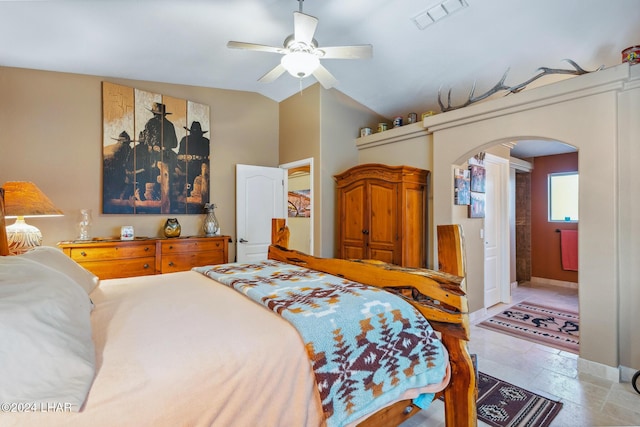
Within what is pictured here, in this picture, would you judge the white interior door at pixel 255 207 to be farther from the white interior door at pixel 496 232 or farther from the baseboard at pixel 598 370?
the baseboard at pixel 598 370

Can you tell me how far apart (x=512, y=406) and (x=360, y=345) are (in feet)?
5.30

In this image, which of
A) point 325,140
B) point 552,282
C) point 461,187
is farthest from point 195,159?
point 552,282

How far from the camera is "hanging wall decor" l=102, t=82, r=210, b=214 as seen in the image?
11.8 ft

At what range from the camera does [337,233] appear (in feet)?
13.9

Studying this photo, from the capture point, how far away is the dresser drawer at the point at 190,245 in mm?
3557

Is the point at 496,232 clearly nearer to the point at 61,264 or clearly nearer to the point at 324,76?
the point at 324,76

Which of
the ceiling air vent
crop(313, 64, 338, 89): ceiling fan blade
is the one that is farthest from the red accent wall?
crop(313, 64, 338, 89): ceiling fan blade

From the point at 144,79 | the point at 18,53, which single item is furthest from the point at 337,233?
the point at 18,53

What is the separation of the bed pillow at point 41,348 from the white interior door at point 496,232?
4.28 metres

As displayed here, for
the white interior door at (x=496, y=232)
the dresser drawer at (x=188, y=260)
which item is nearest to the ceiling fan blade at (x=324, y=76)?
the dresser drawer at (x=188, y=260)

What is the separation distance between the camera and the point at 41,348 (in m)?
0.83

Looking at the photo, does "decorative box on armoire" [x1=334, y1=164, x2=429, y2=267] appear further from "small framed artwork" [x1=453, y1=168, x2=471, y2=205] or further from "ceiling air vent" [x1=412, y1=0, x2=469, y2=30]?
"ceiling air vent" [x1=412, y1=0, x2=469, y2=30]

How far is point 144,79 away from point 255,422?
13.5 feet

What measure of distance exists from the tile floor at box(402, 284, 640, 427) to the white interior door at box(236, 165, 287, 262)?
287 cm
